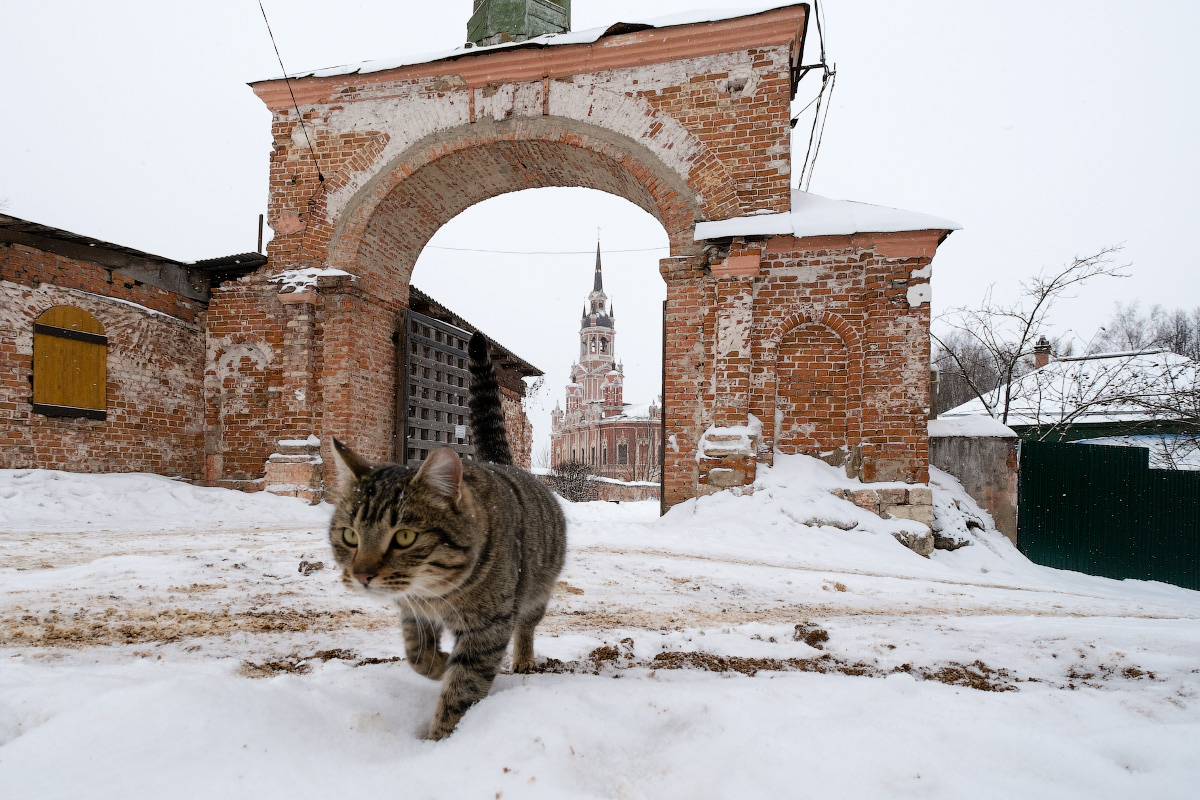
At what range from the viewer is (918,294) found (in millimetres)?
7375

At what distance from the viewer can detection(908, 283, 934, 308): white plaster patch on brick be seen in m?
7.36

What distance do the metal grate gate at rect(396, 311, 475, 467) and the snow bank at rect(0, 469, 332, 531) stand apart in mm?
1939

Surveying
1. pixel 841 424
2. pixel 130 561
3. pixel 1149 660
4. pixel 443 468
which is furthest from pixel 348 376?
pixel 1149 660

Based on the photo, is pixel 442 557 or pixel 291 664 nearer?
pixel 442 557

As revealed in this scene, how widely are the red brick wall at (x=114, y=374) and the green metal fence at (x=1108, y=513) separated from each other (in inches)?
488

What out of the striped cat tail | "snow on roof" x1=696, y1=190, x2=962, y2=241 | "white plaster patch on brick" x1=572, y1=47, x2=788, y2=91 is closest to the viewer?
the striped cat tail

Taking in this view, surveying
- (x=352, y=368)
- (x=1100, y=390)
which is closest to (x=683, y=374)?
(x=352, y=368)

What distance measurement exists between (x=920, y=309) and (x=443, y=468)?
7330mm

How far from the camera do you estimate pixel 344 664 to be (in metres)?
2.21

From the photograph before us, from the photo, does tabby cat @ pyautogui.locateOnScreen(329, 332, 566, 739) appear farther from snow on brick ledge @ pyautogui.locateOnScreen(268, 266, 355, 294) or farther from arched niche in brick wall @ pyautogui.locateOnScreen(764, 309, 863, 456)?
snow on brick ledge @ pyautogui.locateOnScreen(268, 266, 355, 294)

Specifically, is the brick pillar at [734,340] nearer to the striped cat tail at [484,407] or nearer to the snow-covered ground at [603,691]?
the snow-covered ground at [603,691]

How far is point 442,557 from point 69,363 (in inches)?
345


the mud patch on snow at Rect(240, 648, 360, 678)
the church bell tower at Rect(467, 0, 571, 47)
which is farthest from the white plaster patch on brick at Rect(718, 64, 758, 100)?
the mud patch on snow at Rect(240, 648, 360, 678)

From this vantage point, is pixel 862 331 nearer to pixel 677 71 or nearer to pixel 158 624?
pixel 677 71
